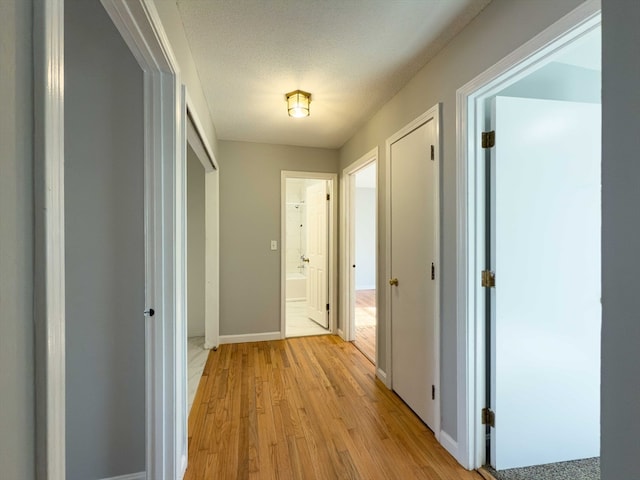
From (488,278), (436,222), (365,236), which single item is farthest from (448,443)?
(365,236)

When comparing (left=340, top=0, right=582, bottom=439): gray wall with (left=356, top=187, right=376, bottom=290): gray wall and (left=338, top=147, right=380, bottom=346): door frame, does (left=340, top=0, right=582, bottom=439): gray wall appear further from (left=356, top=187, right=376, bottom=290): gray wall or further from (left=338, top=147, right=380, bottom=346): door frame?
(left=356, top=187, right=376, bottom=290): gray wall

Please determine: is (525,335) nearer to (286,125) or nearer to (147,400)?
(147,400)

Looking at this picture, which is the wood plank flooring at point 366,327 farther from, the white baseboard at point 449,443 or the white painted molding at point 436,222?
the white baseboard at point 449,443

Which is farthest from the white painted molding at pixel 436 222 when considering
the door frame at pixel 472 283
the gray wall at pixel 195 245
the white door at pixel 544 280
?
the gray wall at pixel 195 245

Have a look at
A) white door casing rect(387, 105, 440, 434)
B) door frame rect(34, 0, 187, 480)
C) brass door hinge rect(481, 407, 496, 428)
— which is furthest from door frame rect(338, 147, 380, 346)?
door frame rect(34, 0, 187, 480)

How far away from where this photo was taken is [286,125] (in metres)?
3.10

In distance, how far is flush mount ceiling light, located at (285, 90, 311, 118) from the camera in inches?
94.6

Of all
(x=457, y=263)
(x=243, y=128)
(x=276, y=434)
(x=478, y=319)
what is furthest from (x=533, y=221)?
(x=243, y=128)

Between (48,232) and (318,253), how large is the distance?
370 cm

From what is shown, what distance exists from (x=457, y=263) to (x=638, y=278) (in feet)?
4.05

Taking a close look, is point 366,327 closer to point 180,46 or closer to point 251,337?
point 251,337

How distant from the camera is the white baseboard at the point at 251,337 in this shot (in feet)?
11.6

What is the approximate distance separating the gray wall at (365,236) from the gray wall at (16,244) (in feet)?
24.2

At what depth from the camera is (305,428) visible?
1.96 meters
